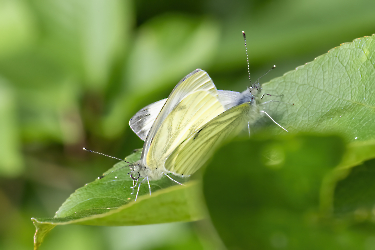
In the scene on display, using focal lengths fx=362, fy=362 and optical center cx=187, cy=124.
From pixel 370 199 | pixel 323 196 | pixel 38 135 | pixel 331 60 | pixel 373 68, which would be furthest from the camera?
pixel 38 135

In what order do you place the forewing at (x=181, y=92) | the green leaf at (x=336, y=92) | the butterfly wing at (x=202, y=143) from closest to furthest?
the green leaf at (x=336, y=92)
the butterfly wing at (x=202, y=143)
the forewing at (x=181, y=92)

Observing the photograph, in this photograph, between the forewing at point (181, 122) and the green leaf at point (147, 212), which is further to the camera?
the forewing at point (181, 122)

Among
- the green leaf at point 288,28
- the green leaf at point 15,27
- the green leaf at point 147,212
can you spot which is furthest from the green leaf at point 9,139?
the green leaf at point 288,28

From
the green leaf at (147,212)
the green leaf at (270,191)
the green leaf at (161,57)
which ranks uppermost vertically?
the green leaf at (161,57)

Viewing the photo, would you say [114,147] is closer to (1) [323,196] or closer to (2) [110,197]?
(2) [110,197]

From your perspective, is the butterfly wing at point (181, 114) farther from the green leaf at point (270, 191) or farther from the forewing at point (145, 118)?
the green leaf at point (270, 191)

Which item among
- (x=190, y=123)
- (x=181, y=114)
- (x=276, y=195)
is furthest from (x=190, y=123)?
(x=276, y=195)

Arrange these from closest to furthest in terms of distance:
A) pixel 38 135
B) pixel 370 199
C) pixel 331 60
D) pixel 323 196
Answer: pixel 323 196 → pixel 370 199 → pixel 331 60 → pixel 38 135

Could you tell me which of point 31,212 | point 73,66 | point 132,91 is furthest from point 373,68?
point 31,212
